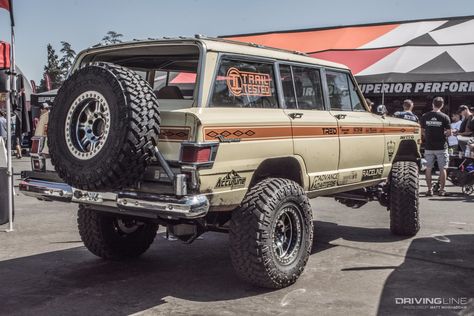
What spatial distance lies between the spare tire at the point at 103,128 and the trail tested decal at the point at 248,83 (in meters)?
0.78

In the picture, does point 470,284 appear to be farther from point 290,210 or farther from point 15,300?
point 15,300

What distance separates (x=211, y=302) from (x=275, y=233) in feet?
2.68

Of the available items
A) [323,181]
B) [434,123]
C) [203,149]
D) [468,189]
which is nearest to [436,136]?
[434,123]

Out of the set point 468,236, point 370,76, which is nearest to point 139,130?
point 468,236

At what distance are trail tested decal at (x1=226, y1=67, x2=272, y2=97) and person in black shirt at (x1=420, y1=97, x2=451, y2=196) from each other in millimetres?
6610

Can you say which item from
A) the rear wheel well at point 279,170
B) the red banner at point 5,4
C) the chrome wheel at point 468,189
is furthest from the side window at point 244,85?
the chrome wheel at point 468,189

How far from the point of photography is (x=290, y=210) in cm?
491

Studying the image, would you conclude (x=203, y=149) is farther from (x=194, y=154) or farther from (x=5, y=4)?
(x=5, y=4)

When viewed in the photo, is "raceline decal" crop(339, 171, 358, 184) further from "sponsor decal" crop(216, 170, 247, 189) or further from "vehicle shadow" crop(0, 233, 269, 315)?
"sponsor decal" crop(216, 170, 247, 189)

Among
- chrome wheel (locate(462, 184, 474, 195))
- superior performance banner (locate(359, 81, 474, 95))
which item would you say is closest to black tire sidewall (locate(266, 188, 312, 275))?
chrome wheel (locate(462, 184, 474, 195))

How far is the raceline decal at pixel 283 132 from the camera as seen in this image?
4.30 m

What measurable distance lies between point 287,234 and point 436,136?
681cm

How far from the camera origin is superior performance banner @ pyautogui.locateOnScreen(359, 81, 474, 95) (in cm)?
1592

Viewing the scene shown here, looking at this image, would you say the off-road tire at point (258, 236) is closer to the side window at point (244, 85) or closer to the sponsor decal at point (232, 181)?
the sponsor decal at point (232, 181)
